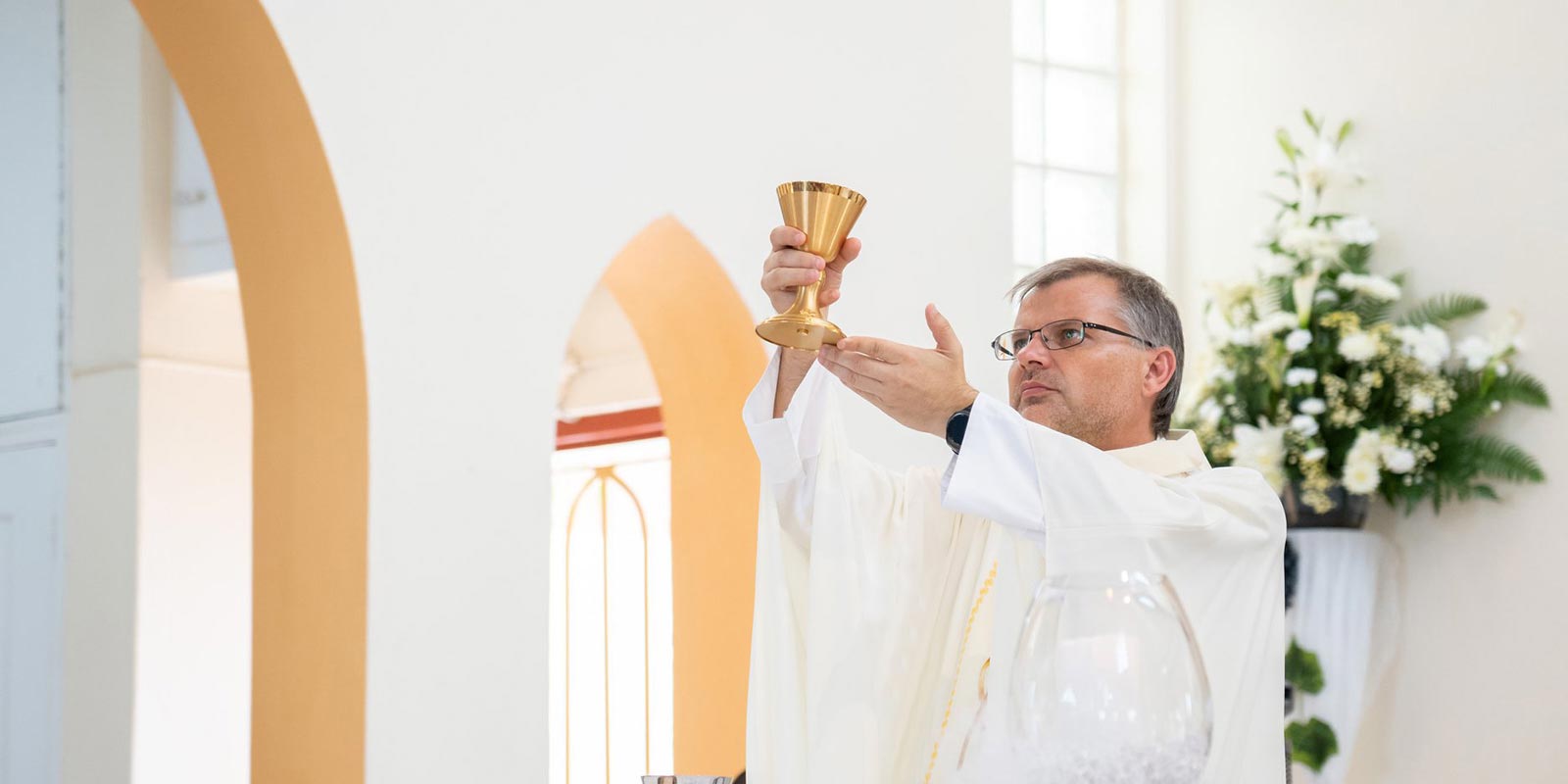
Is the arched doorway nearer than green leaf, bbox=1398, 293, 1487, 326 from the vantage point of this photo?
Yes

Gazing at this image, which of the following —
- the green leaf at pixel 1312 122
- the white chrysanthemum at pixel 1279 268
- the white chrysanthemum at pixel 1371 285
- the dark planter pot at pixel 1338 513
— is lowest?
the dark planter pot at pixel 1338 513

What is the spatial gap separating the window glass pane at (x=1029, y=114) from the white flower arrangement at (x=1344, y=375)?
37.9 inches

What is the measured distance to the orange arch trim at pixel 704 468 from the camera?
4.03 metres

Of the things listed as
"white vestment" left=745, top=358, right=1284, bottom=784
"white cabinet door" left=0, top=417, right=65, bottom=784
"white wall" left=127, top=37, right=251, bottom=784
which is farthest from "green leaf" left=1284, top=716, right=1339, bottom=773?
"white cabinet door" left=0, top=417, right=65, bottom=784

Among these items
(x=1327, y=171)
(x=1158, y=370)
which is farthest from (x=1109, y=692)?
(x=1327, y=171)

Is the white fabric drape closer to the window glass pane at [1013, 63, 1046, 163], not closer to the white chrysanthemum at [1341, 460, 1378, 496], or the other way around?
the white chrysanthemum at [1341, 460, 1378, 496]

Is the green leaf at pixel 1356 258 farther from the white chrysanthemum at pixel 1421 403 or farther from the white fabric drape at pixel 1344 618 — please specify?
the white fabric drape at pixel 1344 618

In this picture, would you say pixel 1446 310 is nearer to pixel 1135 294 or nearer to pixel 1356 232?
pixel 1356 232

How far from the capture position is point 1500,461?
4.75 metres

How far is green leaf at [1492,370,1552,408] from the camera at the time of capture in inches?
185

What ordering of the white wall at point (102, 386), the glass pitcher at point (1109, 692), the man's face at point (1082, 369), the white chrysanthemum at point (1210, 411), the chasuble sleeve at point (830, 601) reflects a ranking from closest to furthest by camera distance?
1. the glass pitcher at point (1109, 692)
2. the chasuble sleeve at point (830, 601)
3. the man's face at point (1082, 369)
4. the white wall at point (102, 386)
5. the white chrysanthemum at point (1210, 411)

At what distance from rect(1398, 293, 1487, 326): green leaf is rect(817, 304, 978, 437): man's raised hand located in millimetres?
3512

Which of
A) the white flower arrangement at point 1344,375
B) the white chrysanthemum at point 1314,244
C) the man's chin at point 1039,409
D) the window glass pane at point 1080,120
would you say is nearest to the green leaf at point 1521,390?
the white flower arrangement at point 1344,375

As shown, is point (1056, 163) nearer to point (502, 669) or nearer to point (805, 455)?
point (502, 669)
